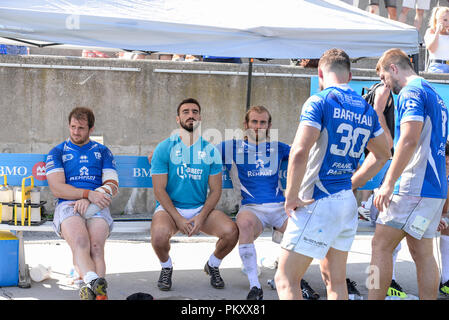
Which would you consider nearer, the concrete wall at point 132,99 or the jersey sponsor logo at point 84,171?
the jersey sponsor logo at point 84,171

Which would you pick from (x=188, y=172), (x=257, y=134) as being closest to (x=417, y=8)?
(x=257, y=134)

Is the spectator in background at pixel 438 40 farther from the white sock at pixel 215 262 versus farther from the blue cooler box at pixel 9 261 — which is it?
the blue cooler box at pixel 9 261

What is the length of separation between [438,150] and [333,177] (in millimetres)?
935

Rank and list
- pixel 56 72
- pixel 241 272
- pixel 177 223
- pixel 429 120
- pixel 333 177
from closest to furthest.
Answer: pixel 333 177 → pixel 429 120 → pixel 177 223 → pixel 241 272 → pixel 56 72

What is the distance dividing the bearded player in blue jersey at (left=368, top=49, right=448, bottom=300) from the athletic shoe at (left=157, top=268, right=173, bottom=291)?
1701mm

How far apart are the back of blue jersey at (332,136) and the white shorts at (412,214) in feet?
1.84

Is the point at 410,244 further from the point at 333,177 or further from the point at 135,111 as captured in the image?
the point at 135,111

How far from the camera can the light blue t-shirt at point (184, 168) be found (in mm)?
5277

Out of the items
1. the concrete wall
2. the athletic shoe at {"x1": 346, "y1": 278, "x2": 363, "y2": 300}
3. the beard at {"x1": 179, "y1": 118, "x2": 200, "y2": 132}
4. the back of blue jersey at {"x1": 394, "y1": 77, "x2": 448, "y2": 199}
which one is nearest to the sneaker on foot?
the beard at {"x1": 179, "y1": 118, "x2": 200, "y2": 132}

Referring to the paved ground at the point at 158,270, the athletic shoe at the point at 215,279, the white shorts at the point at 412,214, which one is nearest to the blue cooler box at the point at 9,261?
the paved ground at the point at 158,270

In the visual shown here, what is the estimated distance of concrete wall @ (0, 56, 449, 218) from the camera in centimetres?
773

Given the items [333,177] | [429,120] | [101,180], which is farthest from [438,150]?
[101,180]

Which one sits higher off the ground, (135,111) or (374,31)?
(374,31)
